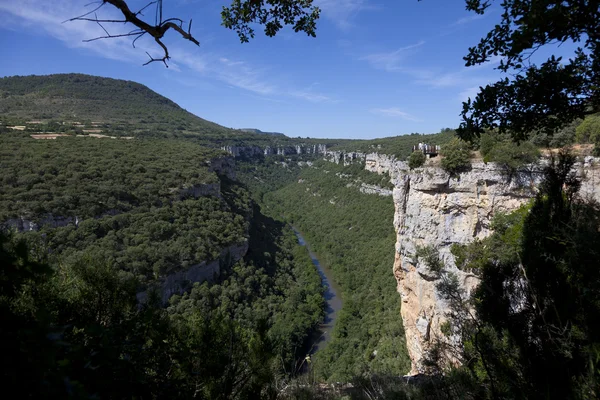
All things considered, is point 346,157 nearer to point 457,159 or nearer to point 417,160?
point 417,160

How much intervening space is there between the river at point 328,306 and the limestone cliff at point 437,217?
28.0ft

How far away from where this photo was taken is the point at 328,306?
31.8 metres

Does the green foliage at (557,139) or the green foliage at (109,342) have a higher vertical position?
the green foliage at (557,139)

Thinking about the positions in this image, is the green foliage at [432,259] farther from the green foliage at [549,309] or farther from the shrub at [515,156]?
the green foliage at [549,309]

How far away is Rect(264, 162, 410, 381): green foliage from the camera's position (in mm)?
19531

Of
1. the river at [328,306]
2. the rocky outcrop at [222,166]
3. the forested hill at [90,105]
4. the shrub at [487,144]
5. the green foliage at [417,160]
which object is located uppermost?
the forested hill at [90,105]

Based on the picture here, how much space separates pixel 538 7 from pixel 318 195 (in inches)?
2471

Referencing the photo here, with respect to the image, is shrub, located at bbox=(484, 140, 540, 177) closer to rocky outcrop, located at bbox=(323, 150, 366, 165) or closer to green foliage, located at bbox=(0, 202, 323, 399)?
green foliage, located at bbox=(0, 202, 323, 399)

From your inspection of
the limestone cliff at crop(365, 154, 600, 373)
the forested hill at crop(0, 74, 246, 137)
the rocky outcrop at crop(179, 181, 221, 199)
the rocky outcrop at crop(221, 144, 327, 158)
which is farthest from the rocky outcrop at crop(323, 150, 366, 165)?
the limestone cliff at crop(365, 154, 600, 373)

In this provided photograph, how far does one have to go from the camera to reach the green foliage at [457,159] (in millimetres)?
12203


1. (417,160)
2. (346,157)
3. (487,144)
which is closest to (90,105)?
(346,157)

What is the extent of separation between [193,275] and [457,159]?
790 inches

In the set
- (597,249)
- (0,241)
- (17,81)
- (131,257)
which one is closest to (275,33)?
(0,241)

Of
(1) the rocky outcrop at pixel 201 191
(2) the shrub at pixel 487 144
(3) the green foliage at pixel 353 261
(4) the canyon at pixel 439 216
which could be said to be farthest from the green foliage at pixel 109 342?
(1) the rocky outcrop at pixel 201 191
